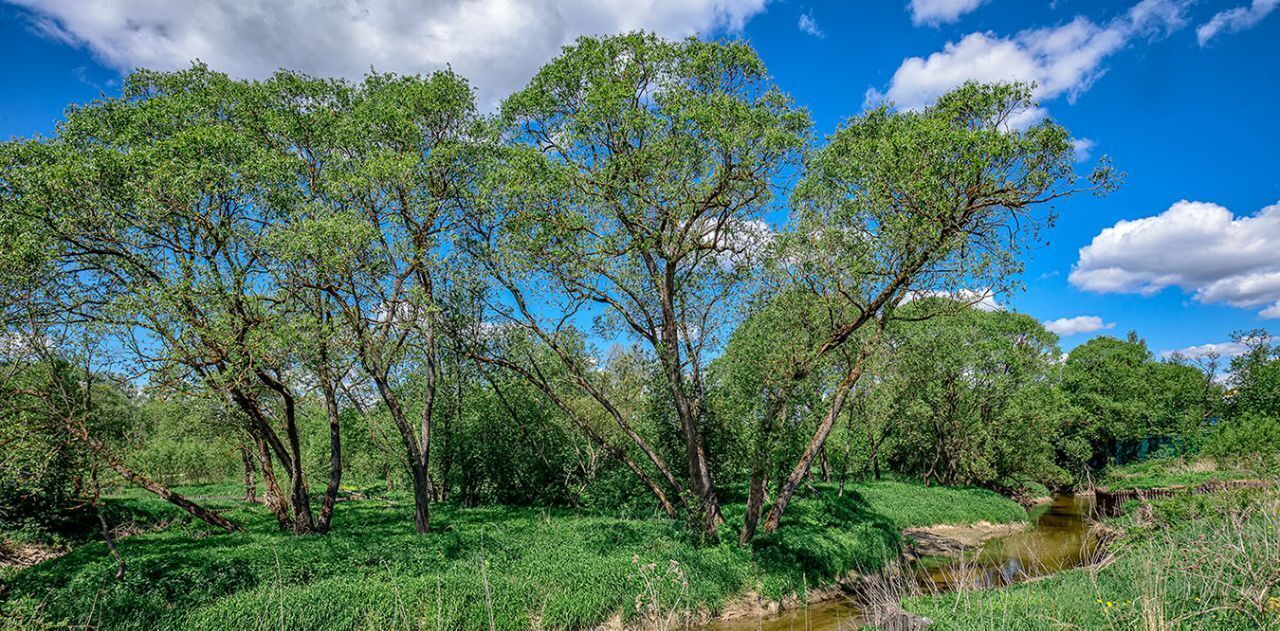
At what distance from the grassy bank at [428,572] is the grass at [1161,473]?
28.7 m

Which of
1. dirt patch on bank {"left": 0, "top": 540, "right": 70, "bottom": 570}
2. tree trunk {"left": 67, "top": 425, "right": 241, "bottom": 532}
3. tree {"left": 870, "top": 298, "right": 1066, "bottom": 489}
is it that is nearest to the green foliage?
tree {"left": 870, "top": 298, "right": 1066, "bottom": 489}

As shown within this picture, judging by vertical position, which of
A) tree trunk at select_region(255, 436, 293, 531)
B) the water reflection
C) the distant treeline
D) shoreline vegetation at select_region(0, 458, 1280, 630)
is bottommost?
the water reflection

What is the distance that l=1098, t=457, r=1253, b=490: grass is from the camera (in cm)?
3653

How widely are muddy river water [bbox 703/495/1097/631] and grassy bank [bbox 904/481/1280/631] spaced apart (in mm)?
616

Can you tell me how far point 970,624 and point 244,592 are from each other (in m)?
13.4

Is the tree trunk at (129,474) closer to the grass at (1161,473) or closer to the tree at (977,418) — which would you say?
the tree at (977,418)

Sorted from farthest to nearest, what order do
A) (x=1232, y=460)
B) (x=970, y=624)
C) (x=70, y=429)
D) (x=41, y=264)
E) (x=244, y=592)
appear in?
(x=1232, y=460) → (x=41, y=264) → (x=70, y=429) → (x=244, y=592) → (x=970, y=624)

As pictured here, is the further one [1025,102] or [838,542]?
[838,542]

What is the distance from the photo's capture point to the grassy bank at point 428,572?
34.7 ft

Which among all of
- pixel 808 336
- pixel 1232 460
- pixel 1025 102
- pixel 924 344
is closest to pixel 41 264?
pixel 808 336

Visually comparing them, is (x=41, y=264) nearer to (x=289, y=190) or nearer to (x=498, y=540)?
(x=289, y=190)

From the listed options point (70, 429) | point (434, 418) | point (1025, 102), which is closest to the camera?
point (70, 429)

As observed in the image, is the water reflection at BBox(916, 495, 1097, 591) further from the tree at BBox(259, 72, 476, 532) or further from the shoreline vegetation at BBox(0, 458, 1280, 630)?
the tree at BBox(259, 72, 476, 532)

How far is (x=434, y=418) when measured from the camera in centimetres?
2938
